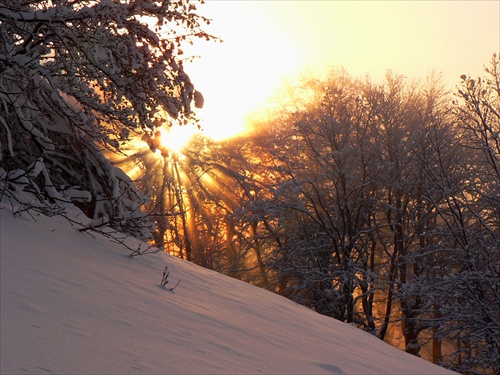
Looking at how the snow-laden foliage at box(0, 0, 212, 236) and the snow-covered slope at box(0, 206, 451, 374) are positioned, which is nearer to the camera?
the snow-covered slope at box(0, 206, 451, 374)

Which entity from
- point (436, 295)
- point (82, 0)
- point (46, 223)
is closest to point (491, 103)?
point (436, 295)

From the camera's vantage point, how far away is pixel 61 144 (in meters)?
5.91

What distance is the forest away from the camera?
501 centimetres

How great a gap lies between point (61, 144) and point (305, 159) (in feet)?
50.9

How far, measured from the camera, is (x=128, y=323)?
266 cm

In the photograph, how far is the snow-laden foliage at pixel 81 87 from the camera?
4535mm

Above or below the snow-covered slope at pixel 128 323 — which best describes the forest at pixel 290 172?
above

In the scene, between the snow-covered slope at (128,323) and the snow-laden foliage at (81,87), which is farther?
the snow-laden foliage at (81,87)

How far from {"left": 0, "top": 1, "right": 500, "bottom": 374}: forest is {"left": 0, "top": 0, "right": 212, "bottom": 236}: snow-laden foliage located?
0.02 meters

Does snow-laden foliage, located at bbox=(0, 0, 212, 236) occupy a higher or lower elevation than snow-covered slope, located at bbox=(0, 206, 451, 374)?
higher

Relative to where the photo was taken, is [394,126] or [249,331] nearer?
[249,331]

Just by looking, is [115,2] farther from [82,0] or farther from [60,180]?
[60,180]

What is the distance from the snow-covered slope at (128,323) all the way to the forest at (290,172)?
2.26ft

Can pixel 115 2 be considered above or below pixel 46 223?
above
